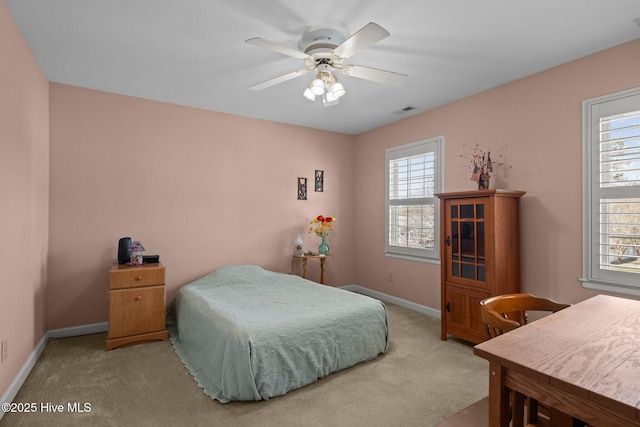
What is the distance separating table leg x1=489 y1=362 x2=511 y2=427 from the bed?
57.5 inches

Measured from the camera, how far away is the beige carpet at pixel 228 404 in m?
2.05

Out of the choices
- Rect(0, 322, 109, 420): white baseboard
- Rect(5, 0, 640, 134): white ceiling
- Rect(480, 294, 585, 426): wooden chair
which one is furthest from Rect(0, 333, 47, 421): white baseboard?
Rect(480, 294, 585, 426): wooden chair

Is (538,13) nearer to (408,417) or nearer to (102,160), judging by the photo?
(408,417)

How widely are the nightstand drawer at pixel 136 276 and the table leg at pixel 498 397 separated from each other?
117 inches

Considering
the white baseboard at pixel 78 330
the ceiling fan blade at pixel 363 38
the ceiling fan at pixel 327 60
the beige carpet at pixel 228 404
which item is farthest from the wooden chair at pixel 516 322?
the white baseboard at pixel 78 330

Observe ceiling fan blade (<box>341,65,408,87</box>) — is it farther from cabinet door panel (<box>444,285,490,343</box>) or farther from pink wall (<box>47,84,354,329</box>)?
pink wall (<box>47,84,354,329</box>)

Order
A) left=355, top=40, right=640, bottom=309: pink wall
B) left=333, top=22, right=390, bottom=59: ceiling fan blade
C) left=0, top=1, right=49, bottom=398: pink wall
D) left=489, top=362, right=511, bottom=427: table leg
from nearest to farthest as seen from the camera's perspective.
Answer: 1. left=489, top=362, right=511, bottom=427: table leg
2. left=333, top=22, right=390, bottom=59: ceiling fan blade
3. left=0, top=1, right=49, bottom=398: pink wall
4. left=355, top=40, right=640, bottom=309: pink wall

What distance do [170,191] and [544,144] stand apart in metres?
3.91

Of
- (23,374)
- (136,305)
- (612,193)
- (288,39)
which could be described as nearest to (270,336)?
(136,305)

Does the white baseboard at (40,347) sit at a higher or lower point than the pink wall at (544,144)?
lower

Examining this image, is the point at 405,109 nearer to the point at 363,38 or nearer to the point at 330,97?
the point at 330,97

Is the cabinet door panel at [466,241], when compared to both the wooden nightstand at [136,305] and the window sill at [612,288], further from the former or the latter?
the wooden nightstand at [136,305]

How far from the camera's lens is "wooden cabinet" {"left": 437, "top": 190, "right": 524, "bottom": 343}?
2.97m

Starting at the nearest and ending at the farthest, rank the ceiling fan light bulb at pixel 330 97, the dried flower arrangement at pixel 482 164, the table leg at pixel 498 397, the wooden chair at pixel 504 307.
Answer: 1. the table leg at pixel 498 397
2. the wooden chair at pixel 504 307
3. the ceiling fan light bulb at pixel 330 97
4. the dried flower arrangement at pixel 482 164
